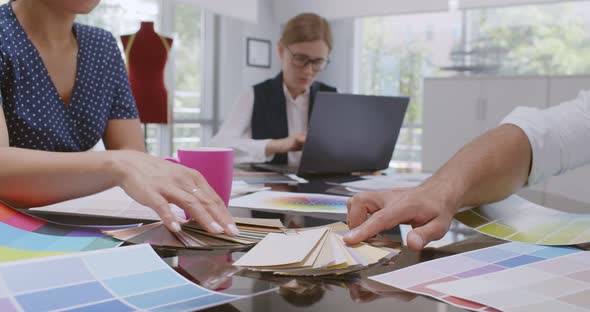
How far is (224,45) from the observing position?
5.08 meters

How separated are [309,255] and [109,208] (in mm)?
493

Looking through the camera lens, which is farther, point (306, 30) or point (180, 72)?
point (180, 72)

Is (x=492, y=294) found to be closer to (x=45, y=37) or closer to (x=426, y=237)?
(x=426, y=237)

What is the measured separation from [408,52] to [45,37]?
14.1ft

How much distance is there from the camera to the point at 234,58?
5.18 metres

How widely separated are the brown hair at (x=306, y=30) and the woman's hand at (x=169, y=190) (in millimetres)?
1727

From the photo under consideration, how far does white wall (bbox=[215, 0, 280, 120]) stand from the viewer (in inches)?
201

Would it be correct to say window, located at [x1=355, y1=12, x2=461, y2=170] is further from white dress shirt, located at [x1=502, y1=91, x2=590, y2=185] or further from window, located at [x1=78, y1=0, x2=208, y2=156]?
white dress shirt, located at [x1=502, y1=91, x2=590, y2=185]

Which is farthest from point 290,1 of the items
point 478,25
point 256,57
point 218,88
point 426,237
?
point 426,237

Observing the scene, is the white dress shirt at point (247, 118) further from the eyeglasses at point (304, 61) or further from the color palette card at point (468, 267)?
the color palette card at point (468, 267)

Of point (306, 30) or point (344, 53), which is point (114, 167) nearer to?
point (306, 30)

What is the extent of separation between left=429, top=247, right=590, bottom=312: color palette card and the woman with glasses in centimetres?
171

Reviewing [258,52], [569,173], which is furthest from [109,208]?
[258,52]

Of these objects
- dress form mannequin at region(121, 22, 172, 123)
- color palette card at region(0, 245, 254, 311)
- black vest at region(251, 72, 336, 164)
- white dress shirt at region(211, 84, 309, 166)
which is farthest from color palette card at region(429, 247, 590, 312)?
dress form mannequin at region(121, 22, 172, 123)
